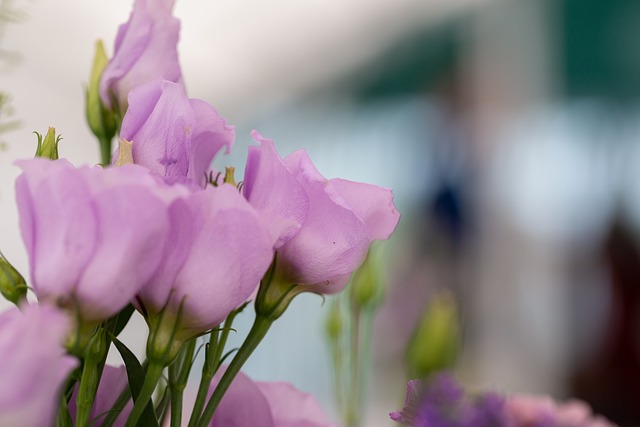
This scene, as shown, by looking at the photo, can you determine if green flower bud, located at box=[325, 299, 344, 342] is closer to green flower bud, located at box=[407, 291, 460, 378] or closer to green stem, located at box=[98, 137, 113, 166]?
green flower bud, located at box=[407, 291, 460, 378]

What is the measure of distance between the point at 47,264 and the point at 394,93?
264 centimetres

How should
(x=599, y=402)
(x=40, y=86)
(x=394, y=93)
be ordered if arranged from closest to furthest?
(x=40, y=86) → (x=599, y=402) → (x=394, y=93)

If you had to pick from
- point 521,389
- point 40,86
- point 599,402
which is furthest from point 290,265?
point 521,389

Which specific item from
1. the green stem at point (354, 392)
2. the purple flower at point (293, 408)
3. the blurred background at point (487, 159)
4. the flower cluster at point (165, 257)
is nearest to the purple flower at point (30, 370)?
the flower cluster at point (165, 257)

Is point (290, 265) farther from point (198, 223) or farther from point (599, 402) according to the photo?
point (599, 402)

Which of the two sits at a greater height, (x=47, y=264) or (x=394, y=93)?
(x=47, y=264)

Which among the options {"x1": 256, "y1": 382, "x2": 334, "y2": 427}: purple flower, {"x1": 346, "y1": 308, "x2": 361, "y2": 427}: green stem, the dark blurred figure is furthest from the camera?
the dark blurred figure

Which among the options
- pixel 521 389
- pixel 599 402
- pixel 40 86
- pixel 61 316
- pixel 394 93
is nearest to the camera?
pixel 61 316

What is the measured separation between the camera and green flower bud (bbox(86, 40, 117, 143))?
251 mm

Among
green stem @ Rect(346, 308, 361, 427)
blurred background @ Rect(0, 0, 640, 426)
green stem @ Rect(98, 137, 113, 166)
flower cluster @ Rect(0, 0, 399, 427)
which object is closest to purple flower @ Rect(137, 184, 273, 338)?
flower cluster @ Rect(0, 0, 399, 427)

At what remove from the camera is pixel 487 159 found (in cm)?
242

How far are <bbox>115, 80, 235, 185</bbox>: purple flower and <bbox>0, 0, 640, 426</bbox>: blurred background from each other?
1.77 m

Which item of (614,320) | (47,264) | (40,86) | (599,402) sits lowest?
(599,402)

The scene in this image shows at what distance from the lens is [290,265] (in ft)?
0.56
